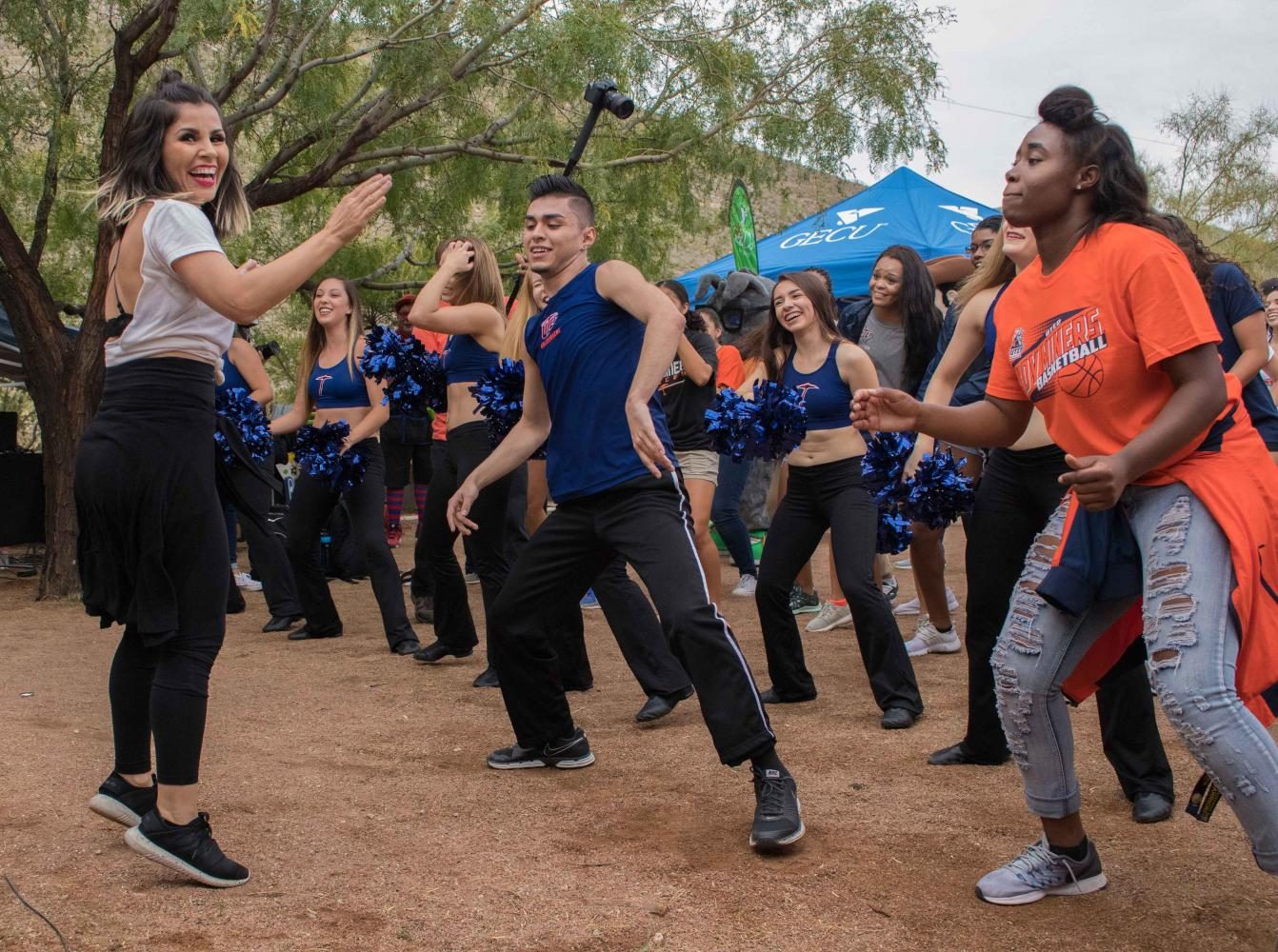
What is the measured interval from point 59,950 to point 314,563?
5.14m

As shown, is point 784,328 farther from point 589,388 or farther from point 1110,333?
point 1110,333

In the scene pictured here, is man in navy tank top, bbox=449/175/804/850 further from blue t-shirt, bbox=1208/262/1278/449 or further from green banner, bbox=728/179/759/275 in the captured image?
green banner, bbox=728/179/759/275

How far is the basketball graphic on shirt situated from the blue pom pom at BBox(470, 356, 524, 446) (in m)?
3.36

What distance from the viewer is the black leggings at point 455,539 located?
22.4 ft

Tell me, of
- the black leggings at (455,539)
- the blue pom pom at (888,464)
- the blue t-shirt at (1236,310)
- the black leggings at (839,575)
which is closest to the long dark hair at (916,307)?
the black leggings at (839,575)

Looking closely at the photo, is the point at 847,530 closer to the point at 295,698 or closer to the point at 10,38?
the point at 295,698

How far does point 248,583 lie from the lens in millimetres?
11289

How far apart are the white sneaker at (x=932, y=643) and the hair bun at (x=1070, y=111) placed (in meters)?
4.59

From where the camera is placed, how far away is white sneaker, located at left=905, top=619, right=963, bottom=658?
7.54 m

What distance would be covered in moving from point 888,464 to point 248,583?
281 inches

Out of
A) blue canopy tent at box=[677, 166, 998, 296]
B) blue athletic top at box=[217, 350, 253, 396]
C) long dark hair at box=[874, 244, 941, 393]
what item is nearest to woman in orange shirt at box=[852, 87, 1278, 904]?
long dark hair at box=[874, 244, 941, 393]

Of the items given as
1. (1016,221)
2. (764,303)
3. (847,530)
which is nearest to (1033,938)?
(1016,221)

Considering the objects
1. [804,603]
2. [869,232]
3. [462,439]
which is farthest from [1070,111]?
[869,232]

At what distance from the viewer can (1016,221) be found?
132 inches
